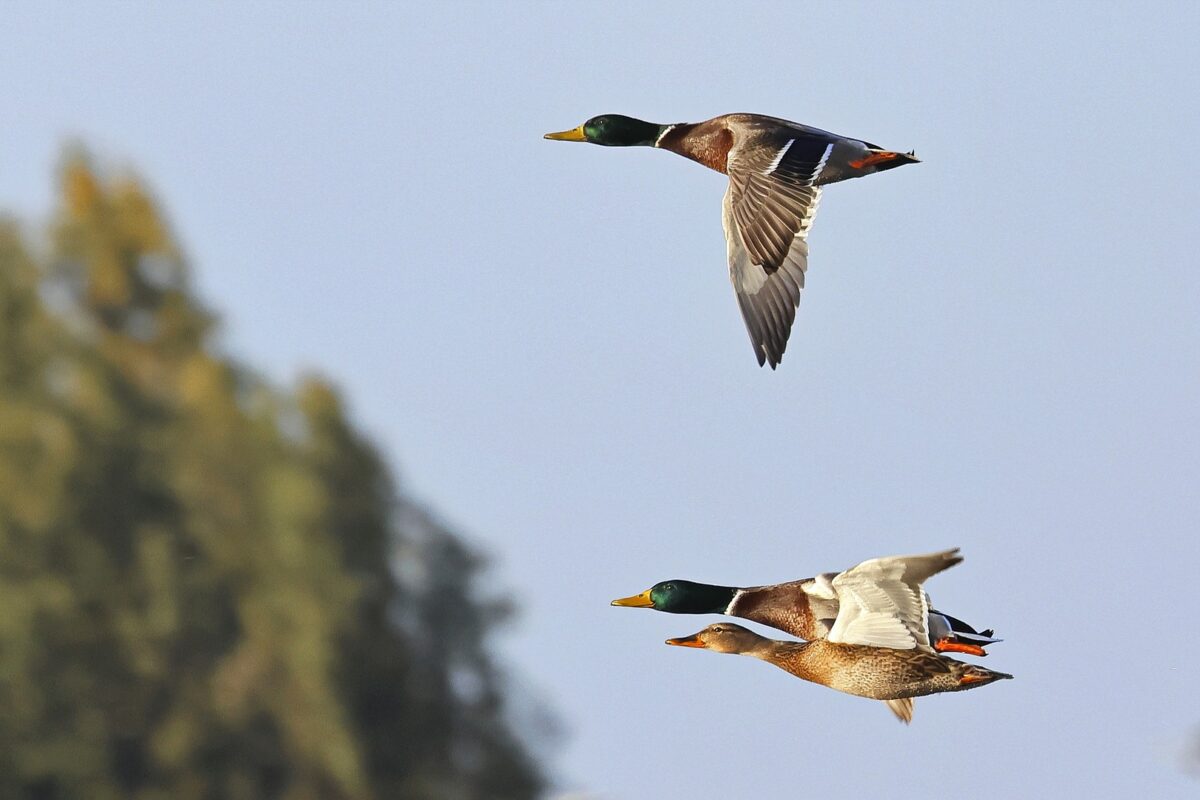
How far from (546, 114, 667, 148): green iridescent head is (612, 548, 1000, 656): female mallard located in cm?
350

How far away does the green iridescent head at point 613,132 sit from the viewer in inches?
618

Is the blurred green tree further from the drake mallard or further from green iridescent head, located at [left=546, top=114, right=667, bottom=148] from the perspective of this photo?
the drake mallard

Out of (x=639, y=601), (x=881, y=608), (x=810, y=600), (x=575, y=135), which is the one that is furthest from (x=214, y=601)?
(x=881, y=608)

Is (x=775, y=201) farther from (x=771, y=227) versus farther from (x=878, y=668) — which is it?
(x=878, y=668)

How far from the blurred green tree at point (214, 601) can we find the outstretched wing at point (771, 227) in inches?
1070

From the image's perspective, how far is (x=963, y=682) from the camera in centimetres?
1174

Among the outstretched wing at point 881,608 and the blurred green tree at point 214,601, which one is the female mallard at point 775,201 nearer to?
the outstretched wing at point 881,608

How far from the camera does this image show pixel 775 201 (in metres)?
→ 13.5

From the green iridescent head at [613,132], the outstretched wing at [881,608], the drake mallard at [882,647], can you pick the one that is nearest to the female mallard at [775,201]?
the green iridescent head at [613,132]

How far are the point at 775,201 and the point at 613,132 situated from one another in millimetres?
2700

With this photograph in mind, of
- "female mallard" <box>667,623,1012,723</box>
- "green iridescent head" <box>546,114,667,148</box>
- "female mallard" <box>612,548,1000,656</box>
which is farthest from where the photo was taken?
"green iridescent head" <box>546,114,667,148</box>

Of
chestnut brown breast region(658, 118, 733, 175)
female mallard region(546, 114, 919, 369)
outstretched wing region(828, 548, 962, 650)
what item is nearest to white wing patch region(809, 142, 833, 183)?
female mallard region(546, 114, 919, 369)

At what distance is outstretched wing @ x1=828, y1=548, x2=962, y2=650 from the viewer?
10.9 m

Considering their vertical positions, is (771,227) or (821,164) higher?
(821,164)
